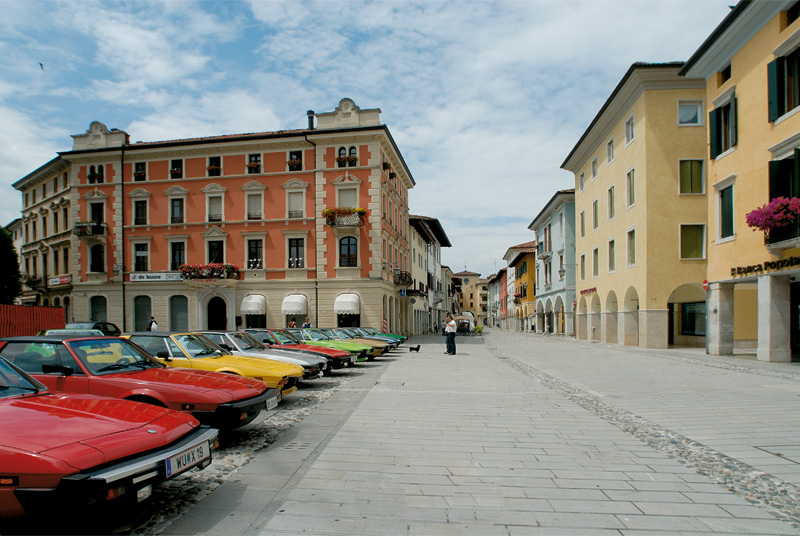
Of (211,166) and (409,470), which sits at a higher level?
(211,166)

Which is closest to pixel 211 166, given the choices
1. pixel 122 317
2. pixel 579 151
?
pixel 122 317

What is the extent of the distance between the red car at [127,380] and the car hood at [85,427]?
3.86ft

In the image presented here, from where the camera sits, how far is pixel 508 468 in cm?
556

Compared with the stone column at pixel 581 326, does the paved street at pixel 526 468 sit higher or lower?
higher

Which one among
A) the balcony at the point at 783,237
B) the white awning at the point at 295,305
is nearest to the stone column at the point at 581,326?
the white awning at the point at 295,305

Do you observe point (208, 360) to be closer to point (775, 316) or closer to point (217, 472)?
point (217, 472)

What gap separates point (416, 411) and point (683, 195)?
64.6ft

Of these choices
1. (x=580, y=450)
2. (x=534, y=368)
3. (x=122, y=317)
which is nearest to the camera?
(x=580, y=450)

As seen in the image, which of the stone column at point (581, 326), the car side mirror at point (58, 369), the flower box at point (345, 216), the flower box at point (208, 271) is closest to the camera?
the car side mirror at point (58, 369)

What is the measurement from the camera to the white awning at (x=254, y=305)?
31094 mm

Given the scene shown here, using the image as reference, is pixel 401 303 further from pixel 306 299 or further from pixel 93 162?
pixel 93 162

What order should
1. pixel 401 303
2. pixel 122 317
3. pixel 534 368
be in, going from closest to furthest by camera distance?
pixel 534 368
pixel 122 317
pixel 401 303

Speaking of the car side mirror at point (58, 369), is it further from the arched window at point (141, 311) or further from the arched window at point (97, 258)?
the arched window at point (97, 258)

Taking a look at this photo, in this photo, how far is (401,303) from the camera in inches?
1618
